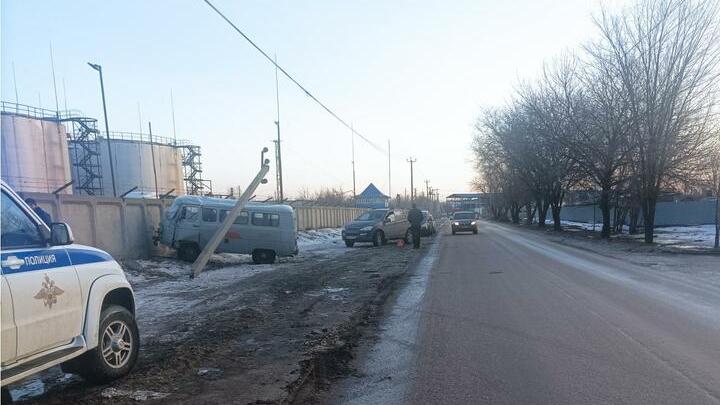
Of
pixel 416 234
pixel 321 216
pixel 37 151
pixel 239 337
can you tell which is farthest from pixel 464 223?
pixel 239 337

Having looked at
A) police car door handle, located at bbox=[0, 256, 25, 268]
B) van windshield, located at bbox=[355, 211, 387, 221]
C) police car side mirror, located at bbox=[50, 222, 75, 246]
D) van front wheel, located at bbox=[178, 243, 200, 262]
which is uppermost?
police car side mirror, located at bbox=[50, 222, 75, 246]

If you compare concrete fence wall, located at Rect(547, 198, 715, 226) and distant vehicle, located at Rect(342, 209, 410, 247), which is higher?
distant vehicle, located at Rect(342, 209, 410, 247)

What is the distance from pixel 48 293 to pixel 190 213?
15315 mm

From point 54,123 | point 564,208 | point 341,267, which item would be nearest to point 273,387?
point 341,267

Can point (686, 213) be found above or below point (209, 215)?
below

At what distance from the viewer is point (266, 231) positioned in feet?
67.2

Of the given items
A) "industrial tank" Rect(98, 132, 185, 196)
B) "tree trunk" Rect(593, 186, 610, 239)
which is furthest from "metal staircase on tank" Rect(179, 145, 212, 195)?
"tree trunk" Rect(593, 186, 610, 239)

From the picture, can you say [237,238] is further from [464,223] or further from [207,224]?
[464,223]

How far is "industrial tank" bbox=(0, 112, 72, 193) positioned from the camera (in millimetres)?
36750

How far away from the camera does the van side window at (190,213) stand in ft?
64.1

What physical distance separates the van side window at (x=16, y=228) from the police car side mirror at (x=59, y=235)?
0.27 feet

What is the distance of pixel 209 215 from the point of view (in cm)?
1984

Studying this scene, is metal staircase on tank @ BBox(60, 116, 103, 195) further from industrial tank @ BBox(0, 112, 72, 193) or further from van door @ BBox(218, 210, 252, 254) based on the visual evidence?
van door @ BBox(218, 210, 252, 254)

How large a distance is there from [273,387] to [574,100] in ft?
105
